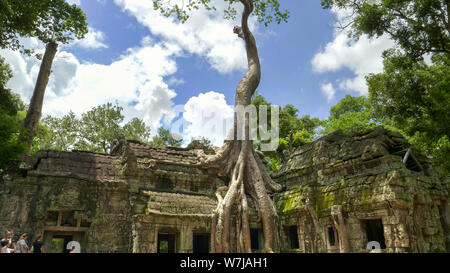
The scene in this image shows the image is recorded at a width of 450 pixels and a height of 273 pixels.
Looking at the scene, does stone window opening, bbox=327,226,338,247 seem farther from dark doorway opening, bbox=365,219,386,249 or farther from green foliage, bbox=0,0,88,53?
green foliage, bbox=0,0,88,53

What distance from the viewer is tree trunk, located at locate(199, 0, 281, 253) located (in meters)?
10.3

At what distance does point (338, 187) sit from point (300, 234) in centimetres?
221

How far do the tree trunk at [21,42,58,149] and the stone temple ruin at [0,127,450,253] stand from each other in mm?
3290

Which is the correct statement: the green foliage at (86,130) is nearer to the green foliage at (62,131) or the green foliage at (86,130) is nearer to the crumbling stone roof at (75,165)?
the green foliage at (62,131)

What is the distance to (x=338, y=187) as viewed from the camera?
10.1 m

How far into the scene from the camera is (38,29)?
13.4 metres

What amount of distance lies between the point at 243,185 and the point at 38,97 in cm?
966

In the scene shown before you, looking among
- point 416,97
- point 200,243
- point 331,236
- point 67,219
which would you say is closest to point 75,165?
point 67,219

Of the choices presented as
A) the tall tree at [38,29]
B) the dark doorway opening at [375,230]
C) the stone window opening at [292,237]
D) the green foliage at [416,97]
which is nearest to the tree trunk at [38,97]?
the tall tree at [38,29]

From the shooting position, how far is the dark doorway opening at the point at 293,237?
11.5 metres

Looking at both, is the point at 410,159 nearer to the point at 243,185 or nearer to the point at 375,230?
the point at 375,230
